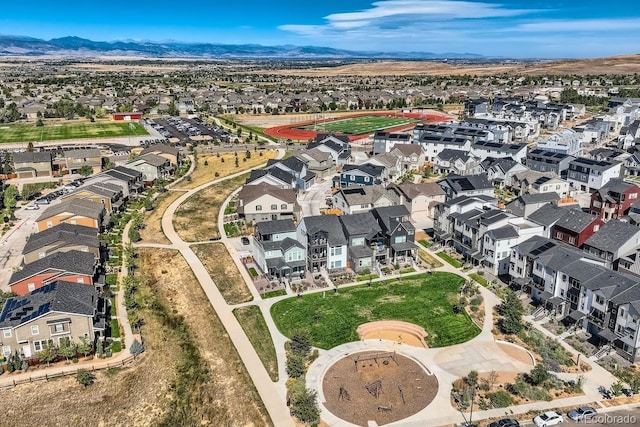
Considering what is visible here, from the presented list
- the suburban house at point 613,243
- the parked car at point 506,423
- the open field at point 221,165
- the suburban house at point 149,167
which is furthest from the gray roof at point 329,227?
the suburban house at point 149,167

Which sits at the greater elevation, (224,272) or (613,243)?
(613,243)

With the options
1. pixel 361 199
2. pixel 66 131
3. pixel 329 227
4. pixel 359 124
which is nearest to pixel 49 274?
pixel 329 227

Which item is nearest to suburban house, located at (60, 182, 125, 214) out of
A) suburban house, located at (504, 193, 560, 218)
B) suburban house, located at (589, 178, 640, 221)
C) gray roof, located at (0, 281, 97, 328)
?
gray roof, located at (0, 281, 97, 328)

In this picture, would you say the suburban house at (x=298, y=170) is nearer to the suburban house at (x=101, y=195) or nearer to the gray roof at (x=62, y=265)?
the suburban house at (x=101, y=195)

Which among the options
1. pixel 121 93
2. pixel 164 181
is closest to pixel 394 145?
pixel 164 181

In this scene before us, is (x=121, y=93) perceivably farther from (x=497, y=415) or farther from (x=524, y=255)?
(x=497, y=415)

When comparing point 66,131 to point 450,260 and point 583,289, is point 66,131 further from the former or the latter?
point 583,289
